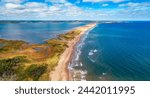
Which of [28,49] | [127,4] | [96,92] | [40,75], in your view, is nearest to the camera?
[96,92]

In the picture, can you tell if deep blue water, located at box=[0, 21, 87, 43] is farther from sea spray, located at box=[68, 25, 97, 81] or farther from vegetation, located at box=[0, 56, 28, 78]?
vegetation, located at box=[0, 56, 28, 78]

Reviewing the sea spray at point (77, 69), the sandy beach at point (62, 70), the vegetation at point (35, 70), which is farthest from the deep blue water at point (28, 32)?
the vegetation at point (35, 70)

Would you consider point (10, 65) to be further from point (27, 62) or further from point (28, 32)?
Answer: point (28, 32)

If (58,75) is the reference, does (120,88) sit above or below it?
above

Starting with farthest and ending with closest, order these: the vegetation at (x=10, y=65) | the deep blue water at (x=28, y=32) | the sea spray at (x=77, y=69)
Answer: the deep blue water at (x=28, y=32), the sea spray at (x=77, y=69), the vegetation at (x=10, y=65)

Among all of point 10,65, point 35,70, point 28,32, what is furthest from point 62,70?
point 28,32

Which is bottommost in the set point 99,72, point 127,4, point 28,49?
point 99,72

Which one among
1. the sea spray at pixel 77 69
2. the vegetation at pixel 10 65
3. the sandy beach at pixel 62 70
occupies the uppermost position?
the vegetation at pixel 10 65

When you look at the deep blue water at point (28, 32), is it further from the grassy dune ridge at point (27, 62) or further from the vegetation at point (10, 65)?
the vegetation at point (10, 65)

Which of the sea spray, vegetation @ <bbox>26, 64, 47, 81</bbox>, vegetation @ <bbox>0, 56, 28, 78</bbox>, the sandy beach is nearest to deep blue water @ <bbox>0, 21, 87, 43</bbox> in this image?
the sandy beach

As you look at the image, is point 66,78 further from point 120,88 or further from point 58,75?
point 120,88

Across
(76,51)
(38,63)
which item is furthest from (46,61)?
(76,51)
